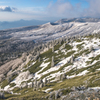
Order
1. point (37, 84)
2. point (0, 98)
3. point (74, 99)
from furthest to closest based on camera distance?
point (37, 84), point (0, 98), point (74, 99)

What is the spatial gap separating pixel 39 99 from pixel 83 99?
67.6 feet

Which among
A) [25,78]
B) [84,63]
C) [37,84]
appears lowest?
[25,78]

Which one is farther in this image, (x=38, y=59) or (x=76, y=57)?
(x=38, y=59)

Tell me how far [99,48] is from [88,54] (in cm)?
1741

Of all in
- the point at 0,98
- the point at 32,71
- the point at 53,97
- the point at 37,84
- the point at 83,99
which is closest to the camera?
the point at 83,99

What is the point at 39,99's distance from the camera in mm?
41344

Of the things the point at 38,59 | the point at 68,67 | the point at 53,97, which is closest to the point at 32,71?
the point at 38,59

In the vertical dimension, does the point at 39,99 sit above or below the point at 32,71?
above

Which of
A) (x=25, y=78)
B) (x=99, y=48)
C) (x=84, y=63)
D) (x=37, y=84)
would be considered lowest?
(x=25, y=78)

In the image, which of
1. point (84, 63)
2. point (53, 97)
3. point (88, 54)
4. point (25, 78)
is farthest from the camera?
point (25, 78)

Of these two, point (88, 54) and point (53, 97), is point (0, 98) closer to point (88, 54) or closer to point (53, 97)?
point (53, 97)

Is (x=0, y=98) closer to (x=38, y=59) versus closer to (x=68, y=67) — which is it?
(x=68, y=67)

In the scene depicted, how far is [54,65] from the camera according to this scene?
118 m

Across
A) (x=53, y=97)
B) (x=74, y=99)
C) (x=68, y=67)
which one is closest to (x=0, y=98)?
(x=53, y=97)
